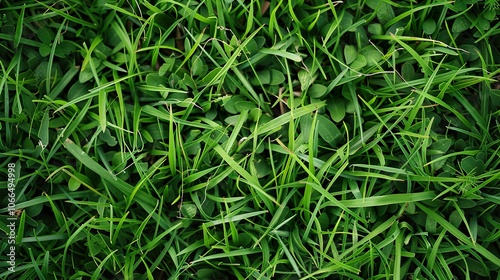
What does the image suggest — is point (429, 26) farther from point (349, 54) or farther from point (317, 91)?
point (317, 91)

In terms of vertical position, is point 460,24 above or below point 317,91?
above

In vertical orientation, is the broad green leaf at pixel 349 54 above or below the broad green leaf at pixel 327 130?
above

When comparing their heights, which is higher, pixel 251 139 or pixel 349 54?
pixel 349 54

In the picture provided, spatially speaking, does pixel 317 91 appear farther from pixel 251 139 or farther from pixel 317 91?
pixel 251 139

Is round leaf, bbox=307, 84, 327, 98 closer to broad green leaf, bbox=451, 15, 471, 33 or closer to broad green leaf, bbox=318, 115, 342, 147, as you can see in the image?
broad green leaf, bbox=318, 115, 342, 147

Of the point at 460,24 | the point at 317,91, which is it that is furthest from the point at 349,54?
the point at 460,24

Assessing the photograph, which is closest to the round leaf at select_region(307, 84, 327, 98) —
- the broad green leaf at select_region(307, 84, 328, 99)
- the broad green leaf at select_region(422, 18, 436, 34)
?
the broad green leaf at select_region(307, 84, 328, 99)

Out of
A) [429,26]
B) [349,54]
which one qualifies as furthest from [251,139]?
[429,26]

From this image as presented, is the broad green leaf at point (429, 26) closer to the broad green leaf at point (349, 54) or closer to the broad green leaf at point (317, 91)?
the broad green leaf at point (349, 54)

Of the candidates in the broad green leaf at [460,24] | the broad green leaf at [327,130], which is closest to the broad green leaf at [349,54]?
the broad green leaf at [327,130]
